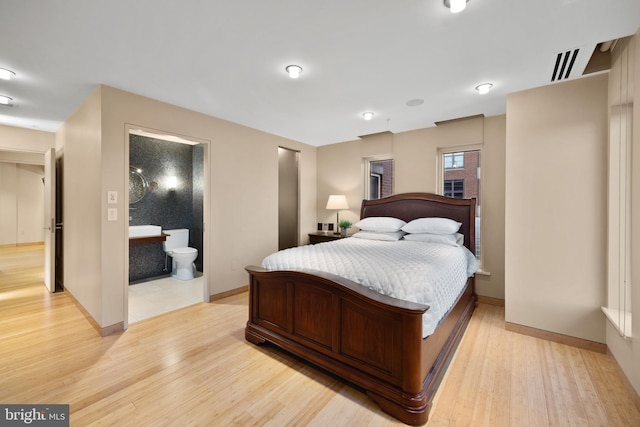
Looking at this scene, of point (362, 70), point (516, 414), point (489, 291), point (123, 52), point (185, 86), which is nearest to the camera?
point (516, 414)

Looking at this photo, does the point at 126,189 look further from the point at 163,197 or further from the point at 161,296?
the point at 163,197

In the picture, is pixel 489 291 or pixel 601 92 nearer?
pixel 601 92

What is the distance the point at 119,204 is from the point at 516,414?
375cm

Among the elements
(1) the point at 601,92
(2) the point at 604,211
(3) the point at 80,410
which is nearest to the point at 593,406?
(2) the point at 604,211

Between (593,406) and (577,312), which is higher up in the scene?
(577,312)

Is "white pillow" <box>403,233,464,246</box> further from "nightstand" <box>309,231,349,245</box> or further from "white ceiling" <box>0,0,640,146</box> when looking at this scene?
"white ceiling" <box>0,0,640,146</box>

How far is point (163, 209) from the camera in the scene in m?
4.85

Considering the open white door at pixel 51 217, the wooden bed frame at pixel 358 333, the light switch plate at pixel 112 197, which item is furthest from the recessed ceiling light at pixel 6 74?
the wooden bed frame at pixel 358 333

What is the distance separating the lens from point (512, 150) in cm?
283

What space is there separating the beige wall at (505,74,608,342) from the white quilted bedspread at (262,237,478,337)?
61cm

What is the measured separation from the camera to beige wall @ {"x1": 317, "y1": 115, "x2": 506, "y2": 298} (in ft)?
11.7

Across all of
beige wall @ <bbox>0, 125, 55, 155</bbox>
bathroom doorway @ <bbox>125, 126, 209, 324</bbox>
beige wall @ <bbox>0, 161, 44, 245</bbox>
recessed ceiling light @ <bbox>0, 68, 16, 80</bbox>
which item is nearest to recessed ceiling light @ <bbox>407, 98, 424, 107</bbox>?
bathroom doorway @ <bbox>125, 126, 209, 324</bbox>

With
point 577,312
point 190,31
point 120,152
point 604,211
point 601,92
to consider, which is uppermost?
point 190,31

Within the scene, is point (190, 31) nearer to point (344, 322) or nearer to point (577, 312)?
point (344, 322)
